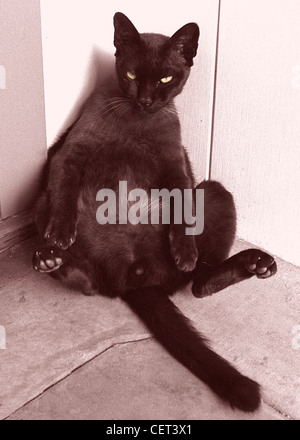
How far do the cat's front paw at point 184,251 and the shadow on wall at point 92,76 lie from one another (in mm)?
580

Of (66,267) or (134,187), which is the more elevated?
(134,187)

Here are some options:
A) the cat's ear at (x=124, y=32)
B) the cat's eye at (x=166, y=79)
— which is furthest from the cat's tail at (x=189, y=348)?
the cat's ear at (x=124, y=32)

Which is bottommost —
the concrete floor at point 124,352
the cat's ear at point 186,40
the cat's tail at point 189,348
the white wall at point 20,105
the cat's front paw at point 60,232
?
the concrete floor at point 124,352

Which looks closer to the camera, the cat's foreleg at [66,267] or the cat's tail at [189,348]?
the cat's tail at [189,348]

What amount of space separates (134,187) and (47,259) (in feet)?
1.20

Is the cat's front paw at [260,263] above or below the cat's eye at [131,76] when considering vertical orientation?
below

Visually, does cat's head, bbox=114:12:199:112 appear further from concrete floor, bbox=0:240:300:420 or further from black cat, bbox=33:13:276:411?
concrete floor, bbox=0:240:300:420

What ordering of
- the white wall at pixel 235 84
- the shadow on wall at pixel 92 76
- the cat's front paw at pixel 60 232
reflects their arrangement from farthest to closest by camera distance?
1. the shadow on wall at pixel 92 76
2. the white wall at pixel 235 84
3. the cat's front paw at pixel 60 232

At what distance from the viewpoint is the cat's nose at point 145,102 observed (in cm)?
159

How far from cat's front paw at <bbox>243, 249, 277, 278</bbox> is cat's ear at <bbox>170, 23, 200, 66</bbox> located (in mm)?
615

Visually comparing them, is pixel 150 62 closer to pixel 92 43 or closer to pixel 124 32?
pixel 124 32

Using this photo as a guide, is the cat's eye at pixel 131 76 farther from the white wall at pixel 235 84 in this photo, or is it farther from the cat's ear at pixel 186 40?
the white wall at pixel 235 84

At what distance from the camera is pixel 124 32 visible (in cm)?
163

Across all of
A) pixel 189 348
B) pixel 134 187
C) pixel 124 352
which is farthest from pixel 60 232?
pixel 189 348
